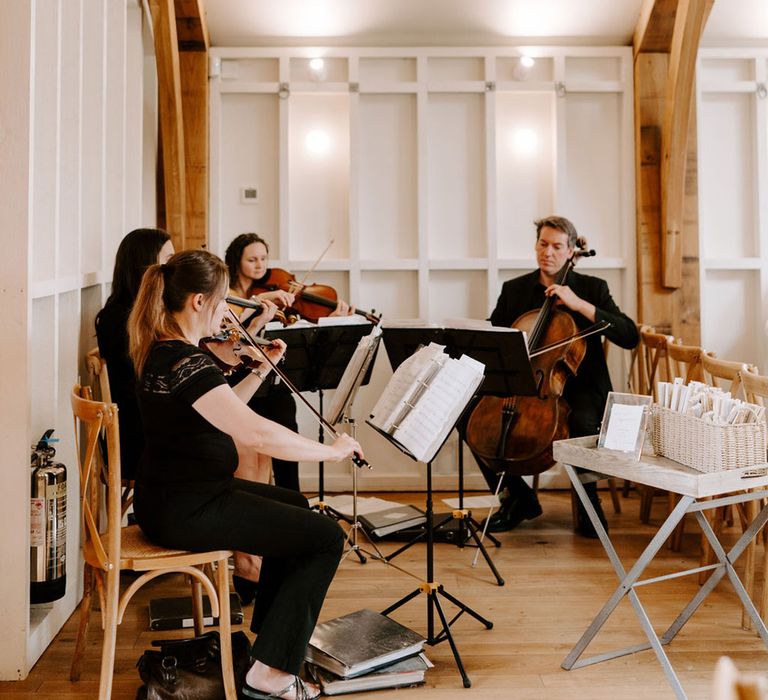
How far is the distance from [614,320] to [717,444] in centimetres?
173

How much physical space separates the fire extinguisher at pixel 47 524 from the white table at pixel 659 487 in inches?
62.0

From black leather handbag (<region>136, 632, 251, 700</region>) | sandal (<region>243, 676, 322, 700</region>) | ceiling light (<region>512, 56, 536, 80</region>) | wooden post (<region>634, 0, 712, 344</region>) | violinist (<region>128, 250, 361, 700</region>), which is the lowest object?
sandal (<region>243, 676, 322, 700</region>)

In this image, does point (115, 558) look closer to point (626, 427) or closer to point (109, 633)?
point (109, 633)

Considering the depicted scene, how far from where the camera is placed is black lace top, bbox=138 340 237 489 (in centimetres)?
240

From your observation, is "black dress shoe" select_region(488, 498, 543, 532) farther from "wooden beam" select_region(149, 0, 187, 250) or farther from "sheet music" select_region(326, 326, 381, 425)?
"wooden beam" select_region(149, 0, 187, 250)

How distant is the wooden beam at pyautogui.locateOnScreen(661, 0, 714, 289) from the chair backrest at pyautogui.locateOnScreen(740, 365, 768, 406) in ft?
6.47

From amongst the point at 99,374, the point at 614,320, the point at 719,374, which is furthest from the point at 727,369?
the point at 99,374

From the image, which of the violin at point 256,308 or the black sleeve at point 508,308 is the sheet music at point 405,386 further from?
the black sleeve at point 508,308

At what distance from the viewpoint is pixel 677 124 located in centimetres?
480

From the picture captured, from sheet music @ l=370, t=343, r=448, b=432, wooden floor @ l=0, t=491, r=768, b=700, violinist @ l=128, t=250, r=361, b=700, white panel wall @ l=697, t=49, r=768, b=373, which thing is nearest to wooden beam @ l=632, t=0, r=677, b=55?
white panel wall @ l=697, t=49, r=768, b=373

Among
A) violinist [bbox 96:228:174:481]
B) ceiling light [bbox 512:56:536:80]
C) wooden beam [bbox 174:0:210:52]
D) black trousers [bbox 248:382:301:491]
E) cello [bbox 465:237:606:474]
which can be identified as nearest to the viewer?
violinist [bbox 96:228:174:481]

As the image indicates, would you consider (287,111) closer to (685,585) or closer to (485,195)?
(485,195)

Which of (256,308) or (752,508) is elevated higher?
(256,308)

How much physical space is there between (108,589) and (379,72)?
140 inches
